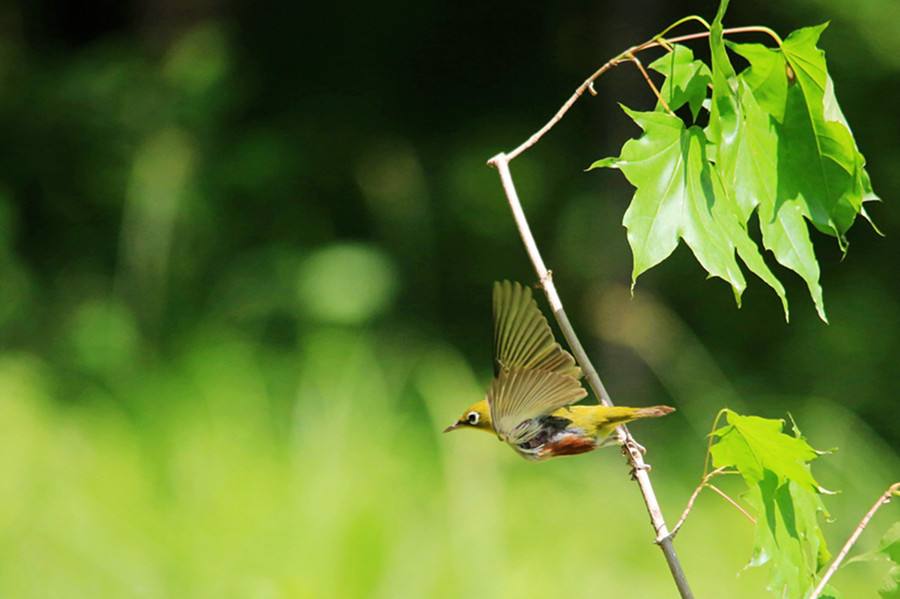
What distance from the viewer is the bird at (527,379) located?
973mm

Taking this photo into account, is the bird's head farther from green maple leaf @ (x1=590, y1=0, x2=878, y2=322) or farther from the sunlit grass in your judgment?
the sunlit grass

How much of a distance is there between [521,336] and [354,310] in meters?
3.67

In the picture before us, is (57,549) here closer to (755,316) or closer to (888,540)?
(888,540)

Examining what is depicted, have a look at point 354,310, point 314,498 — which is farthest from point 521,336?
point 354,310

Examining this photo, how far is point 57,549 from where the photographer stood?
287cm

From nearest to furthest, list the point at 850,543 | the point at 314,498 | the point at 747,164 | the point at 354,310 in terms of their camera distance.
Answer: the point at 850,543
the point at 747,164
the point at 314,498
the point at 354,310

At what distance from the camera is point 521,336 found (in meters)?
1.01

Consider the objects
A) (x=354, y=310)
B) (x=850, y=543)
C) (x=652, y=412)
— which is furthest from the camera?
(x=354, y=310)

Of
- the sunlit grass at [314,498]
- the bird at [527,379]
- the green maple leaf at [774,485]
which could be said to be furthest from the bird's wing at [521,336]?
the sunlit grass at [314,498]

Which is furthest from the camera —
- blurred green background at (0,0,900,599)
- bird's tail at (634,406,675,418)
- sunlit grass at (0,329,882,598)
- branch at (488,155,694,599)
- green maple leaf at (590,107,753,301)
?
blurred green background at (0,0,900,599)

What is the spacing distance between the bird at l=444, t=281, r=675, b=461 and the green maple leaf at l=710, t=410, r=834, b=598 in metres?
0.12

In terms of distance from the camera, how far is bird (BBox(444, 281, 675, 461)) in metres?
0.97

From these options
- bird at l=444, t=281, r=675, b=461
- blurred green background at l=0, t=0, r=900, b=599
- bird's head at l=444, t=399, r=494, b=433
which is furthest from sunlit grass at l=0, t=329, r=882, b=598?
bird at l=444, t=281, r=675, b=461

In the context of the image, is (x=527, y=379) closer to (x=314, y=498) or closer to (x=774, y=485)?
(x=774, y=485)
